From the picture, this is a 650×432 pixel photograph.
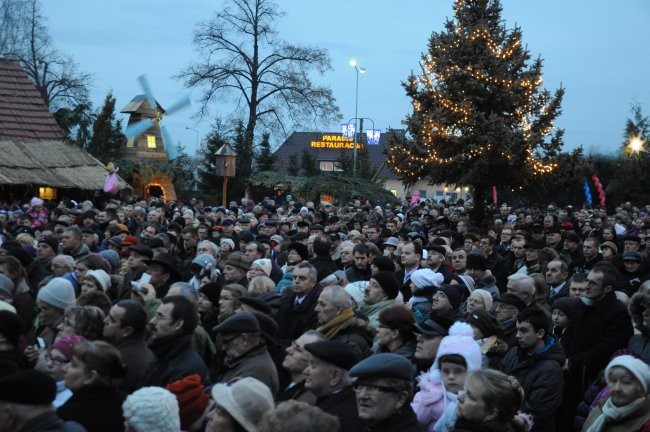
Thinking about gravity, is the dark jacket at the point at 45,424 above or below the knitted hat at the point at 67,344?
below

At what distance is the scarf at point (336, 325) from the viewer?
21.4 feet

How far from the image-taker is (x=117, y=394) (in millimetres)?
5008

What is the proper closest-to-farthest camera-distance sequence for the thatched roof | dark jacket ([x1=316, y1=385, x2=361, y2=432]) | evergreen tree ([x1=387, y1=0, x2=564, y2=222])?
1. dark jacket ([x1=316, y1=385, x2=361, y2=432])
2. evergreen tree ([x1=387, y1=0, x2=564, y2=222])
3. the thatched roof

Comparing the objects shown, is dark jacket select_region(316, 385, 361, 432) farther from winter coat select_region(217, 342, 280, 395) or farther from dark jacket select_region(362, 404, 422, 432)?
winter coat select_region(217, 342, 280, 395)

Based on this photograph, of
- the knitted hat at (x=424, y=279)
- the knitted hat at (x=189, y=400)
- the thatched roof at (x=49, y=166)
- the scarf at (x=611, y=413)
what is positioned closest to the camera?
the knitted hat at (x=189, y=400)

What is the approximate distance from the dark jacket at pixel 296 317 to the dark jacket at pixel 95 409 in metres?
2.93

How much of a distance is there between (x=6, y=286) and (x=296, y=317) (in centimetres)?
280

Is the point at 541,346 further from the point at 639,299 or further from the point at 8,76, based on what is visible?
the point at 8,76

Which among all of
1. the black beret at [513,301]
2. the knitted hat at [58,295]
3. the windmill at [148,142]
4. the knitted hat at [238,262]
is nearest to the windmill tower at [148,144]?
the windmill at [148,142]

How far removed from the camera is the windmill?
40531 mm

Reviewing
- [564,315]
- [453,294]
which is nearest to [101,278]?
[453,294]

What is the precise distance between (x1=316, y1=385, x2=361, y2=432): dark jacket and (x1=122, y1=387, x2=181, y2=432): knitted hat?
971 millimetres

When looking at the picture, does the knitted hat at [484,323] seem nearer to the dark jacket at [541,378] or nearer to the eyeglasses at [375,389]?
the dark jacket at [541,378]

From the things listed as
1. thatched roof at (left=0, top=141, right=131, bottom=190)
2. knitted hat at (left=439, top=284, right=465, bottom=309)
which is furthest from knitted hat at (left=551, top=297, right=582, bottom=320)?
thatched roof at (left=0, top=141, right=131, bottom=190)
